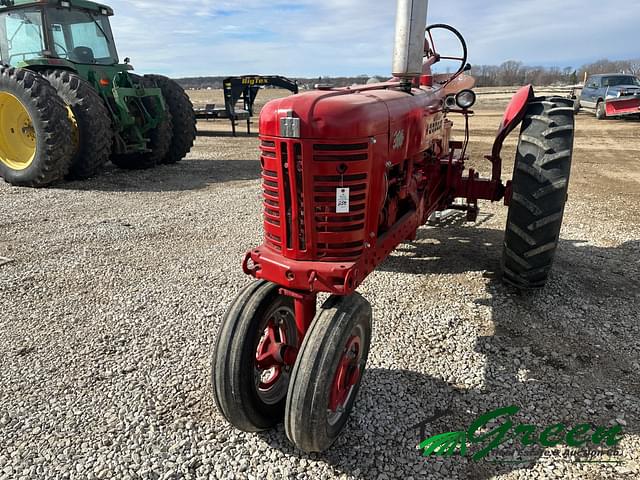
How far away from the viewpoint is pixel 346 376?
254 centimetres

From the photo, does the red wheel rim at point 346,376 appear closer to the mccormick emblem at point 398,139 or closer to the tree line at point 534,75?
the mccormick emblem at point 398,139

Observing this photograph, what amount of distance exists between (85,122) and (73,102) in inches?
15.7

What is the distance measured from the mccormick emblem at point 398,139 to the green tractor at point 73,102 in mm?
6286

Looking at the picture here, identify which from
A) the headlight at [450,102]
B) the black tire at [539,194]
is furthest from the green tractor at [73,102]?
the black tire at [539,194]

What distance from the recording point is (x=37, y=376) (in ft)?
10.3

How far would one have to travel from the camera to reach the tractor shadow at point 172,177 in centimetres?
819

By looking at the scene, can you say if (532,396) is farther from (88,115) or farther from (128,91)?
(128,91)

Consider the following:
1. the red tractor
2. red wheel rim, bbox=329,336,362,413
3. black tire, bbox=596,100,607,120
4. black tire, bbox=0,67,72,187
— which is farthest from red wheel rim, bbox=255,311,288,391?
black tire, bbox=596,100,607,120

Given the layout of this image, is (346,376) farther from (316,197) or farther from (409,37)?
(409,37)

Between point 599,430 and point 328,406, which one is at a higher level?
point 328,406

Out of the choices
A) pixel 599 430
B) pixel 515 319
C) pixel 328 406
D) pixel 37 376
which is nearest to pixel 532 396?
pixel 599 430

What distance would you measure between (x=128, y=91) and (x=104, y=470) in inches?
300

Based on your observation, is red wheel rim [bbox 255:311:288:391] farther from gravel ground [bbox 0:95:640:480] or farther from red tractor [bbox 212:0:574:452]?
gravel ground [bbox 0:95:640:480]

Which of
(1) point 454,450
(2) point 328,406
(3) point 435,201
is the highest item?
(3) point 435,201
